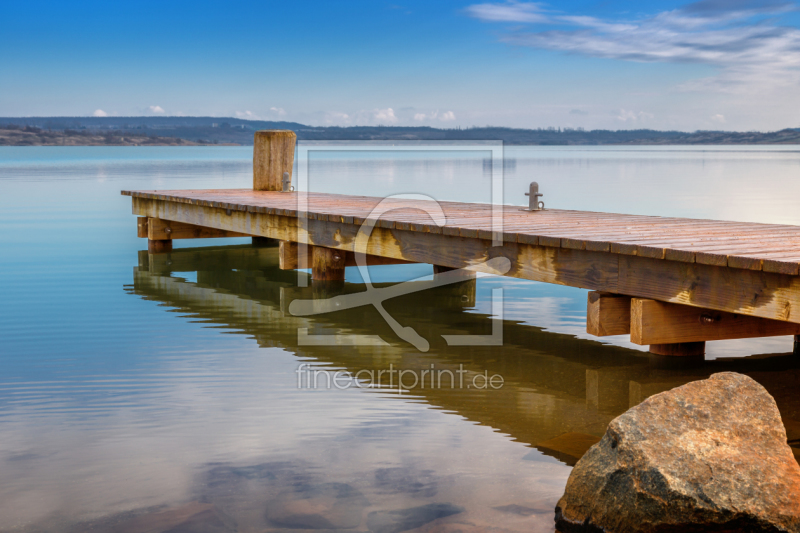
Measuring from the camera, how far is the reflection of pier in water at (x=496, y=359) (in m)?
5.90

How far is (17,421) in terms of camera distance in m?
5.77

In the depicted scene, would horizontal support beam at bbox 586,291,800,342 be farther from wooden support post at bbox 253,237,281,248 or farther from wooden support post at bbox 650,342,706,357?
wooden support post at bbox 253,237,281,248

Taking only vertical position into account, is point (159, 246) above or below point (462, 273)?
above

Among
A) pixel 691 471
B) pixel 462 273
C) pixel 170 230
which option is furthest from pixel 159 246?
pixel 691 471

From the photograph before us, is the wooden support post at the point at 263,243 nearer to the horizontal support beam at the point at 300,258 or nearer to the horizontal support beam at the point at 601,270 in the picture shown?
the horizontal support beam at the point at 300,258

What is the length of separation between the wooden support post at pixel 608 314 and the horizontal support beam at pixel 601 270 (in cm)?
9

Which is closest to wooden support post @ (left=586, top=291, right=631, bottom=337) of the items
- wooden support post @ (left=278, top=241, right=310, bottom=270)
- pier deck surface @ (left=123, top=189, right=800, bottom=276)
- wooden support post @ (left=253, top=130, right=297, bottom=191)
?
pier deck surface @ (left=123, top=189, right=800, bottom=276)

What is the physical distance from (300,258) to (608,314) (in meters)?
5.22

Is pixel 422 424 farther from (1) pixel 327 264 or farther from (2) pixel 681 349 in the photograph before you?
(1) pixel 327 264

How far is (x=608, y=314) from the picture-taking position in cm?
662

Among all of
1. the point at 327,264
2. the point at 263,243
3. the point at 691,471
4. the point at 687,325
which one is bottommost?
the point at 691,471

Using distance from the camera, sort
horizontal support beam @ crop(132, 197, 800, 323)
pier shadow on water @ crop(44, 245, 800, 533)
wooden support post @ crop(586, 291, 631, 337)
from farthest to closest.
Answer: wooden support post @ crop(586, 291, 631, 337) < horizontal support beam @ crop(132, 197, 800, 323) < pier shadow on water @ crop(44, 245, 800, 533)

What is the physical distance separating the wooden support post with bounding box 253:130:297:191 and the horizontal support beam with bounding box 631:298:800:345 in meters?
9.13

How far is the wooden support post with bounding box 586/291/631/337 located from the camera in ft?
21.7
